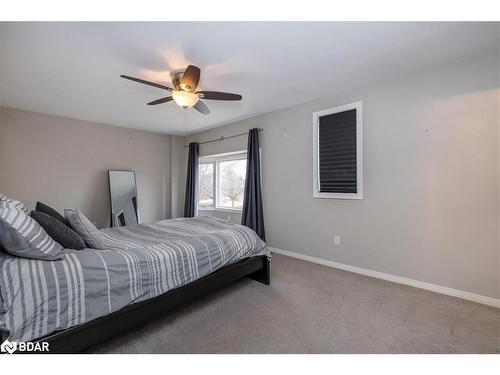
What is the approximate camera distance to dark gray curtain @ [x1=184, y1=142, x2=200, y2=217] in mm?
5246

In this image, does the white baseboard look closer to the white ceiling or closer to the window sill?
the window sill

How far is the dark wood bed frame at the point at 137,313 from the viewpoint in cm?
138

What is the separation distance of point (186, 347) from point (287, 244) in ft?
7.95

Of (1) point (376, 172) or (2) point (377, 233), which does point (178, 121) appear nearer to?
(1) point (376, 172)

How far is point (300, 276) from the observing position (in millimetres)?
2951

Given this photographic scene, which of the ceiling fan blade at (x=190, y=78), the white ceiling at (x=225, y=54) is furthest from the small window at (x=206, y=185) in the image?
the ceiling fan blade at (x=190, y=78)

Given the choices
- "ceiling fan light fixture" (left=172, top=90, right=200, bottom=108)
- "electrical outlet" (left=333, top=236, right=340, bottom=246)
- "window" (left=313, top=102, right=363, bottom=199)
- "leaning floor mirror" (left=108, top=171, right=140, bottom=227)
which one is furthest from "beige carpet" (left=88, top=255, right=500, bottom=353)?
"leaning floor mirror" (left=108, top=171, right=140, bottom=227)

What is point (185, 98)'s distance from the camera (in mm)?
2367

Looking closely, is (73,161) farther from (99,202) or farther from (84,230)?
(84,230)

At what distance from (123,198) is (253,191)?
261 cm

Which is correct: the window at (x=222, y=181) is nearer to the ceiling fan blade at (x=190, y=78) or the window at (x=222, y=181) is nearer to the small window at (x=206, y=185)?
the small window at (x=206, y=185)

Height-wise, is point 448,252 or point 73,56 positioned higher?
point 73,56

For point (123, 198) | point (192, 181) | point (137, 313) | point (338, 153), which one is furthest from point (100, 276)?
point (192, 181)
